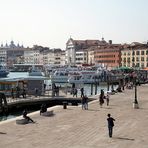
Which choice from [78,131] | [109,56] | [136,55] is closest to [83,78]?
[136,55]

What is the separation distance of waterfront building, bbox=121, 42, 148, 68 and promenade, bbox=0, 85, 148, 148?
125 metres

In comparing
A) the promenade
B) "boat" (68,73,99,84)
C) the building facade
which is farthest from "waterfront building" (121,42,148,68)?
the promenade

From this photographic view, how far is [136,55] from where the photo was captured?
16250cm

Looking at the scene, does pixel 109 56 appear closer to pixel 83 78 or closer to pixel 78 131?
pixel 83 78

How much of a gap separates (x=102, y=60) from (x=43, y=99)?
5422 inches

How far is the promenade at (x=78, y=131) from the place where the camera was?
23.0m

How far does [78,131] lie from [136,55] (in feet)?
454

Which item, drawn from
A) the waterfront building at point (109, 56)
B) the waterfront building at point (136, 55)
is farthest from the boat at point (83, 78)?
the waterfront building at point (109, 56)

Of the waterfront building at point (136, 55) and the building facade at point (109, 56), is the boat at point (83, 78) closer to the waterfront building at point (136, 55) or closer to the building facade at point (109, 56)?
the waterfront building at point (136, 55)

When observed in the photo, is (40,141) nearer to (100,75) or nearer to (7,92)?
(7,92)

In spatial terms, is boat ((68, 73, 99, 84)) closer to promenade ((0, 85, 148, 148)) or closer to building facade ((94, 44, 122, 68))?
building facade ((94, 44, 122, 68))

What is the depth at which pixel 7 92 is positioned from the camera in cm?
5347

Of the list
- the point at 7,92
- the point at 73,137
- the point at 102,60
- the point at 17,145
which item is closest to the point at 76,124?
the point at 73,137

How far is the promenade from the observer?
75.5 feet
